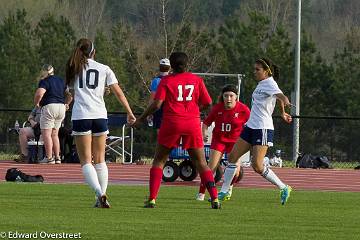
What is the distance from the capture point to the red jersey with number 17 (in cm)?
1566

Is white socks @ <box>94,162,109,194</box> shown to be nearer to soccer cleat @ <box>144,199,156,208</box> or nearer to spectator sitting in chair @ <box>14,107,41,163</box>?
soccer cleat @ <box>144,199,156,208</box>

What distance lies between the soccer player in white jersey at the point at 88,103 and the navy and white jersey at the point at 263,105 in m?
2.35

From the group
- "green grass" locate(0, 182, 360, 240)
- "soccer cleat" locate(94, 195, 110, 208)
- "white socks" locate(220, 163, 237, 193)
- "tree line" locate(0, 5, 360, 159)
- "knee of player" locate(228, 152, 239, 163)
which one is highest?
"tree line" locate(0, 5, 360, 159)

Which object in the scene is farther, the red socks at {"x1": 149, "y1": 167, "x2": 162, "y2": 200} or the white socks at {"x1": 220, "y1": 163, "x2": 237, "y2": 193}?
the white socks at {"x1": 220, "y1": 163, "x2": 237, "y2": 193}

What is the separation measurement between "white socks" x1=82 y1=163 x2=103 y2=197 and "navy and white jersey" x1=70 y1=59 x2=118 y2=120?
0.61 metres

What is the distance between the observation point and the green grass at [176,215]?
12.6m

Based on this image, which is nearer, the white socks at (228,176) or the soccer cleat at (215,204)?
the soccer cleat at (215,204)

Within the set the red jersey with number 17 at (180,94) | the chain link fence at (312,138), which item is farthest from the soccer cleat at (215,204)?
the chain link fence at (312,138)

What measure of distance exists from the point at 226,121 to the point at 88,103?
4.17 m

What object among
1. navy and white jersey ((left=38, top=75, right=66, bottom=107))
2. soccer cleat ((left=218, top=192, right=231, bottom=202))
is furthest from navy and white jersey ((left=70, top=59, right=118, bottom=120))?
navy and white jersey ((left=38, top=75, right=66, bottom=107))

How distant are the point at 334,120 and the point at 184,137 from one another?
22.4 meters

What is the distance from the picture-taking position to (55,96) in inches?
1081

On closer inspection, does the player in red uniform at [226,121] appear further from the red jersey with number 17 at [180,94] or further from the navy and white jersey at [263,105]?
the red jersey with number 17 at [180,94]

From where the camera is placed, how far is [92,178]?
1557cm
